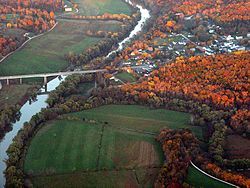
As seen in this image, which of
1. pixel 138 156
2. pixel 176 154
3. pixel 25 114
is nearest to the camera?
pixel 176 154

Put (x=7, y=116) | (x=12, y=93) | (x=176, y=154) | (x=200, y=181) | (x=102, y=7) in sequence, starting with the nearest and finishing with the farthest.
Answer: (x=200, y=181) < (x=176, y=154) < (x=7, y=116) < (x=12, y=93) < (x=102, y=7)

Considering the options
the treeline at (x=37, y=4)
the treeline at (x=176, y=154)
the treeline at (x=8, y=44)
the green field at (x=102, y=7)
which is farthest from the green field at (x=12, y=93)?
the treeline at (x=37, y=4)

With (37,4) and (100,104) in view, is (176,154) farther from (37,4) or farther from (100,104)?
(37,4)

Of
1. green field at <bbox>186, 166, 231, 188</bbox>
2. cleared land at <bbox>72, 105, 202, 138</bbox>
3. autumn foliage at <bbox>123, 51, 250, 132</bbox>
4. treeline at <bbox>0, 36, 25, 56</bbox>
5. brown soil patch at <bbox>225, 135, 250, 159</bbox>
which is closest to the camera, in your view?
green field at <bbox>186, 166, 231, 188</bbox>

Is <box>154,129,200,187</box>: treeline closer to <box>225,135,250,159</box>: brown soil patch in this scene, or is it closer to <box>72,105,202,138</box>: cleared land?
<box>72,105,202,138</box>: cleared land

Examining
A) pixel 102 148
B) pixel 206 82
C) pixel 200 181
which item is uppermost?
pixel 206 82

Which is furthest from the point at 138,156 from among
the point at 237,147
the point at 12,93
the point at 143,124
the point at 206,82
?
the point at 12,93

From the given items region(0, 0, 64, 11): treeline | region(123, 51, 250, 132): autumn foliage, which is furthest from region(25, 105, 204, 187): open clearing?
region(0, 0, 64, 11): treeline
